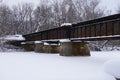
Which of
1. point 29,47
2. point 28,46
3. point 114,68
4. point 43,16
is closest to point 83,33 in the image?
point 114,68

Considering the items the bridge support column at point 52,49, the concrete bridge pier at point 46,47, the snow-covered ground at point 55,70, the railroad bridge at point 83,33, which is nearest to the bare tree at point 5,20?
the concrete bridge pier at point 46,47

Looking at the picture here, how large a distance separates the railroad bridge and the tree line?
137 ft

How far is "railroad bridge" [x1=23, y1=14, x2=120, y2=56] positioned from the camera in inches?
874

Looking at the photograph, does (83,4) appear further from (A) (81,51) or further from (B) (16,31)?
(A) (81,51)

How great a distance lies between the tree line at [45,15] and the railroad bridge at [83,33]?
137 ft

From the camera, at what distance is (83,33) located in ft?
90.4

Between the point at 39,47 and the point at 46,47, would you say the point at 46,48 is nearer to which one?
the point at 46,47

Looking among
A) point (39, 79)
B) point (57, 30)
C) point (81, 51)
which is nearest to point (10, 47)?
point (57, 30)

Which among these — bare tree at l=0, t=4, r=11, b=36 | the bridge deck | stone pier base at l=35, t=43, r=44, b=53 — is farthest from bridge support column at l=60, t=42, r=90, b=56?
bare tree at l=0, t=4, r=11, b=36

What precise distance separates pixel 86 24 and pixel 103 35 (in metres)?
3.45

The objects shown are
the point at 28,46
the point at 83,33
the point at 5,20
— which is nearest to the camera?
the point at 83,33

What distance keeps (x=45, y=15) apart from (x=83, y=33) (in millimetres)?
57647

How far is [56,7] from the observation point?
8581 cm

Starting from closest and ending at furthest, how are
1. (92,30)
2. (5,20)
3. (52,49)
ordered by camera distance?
(92,30), (52,49), (5,20)
